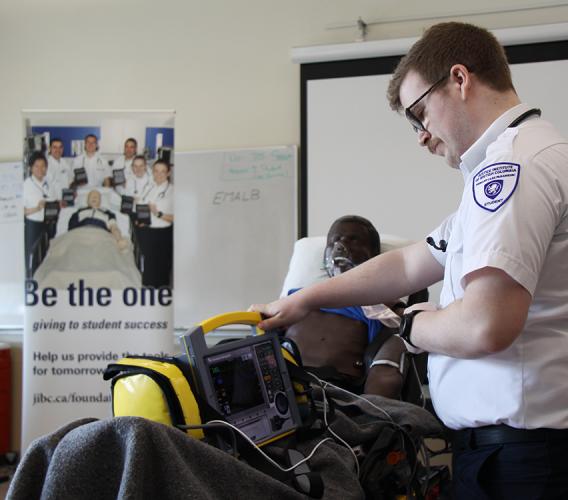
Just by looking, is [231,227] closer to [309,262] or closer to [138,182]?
[138,182]

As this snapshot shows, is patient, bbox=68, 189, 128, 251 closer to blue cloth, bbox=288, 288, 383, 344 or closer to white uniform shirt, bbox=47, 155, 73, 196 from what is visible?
white uniform shirt, bbox=47, 155, 73, 196

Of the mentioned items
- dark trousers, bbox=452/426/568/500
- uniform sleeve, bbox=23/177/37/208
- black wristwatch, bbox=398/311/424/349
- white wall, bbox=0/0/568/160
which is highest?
white wall, bbox=0/0/568/160

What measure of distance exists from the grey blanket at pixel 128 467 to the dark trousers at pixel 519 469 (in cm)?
36

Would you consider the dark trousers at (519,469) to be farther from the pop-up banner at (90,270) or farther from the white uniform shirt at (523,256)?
the pop-up banner at (90,270)

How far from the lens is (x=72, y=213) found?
312cm

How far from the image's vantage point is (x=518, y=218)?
932 mm

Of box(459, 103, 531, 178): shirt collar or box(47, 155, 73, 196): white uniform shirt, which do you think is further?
box(47, 155, 73, 196): white uniform shirt

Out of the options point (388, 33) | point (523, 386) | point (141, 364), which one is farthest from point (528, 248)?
point (388, 33)

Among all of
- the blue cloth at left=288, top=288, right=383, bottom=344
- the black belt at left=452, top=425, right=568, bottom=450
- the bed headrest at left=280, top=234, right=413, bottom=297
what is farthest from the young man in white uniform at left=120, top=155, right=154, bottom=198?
the black belt at left=452, top=425, right=568, bottom=450

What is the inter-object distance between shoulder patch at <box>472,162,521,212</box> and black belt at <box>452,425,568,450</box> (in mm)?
361

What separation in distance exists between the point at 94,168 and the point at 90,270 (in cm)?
50

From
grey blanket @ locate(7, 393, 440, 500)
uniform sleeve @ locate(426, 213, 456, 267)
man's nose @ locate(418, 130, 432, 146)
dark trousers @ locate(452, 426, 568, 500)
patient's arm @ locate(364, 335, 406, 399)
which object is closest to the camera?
grey blanket @ locate(7, 393, 440, 500)

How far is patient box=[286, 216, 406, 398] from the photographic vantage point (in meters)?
2.11

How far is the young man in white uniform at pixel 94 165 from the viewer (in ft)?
10.2
